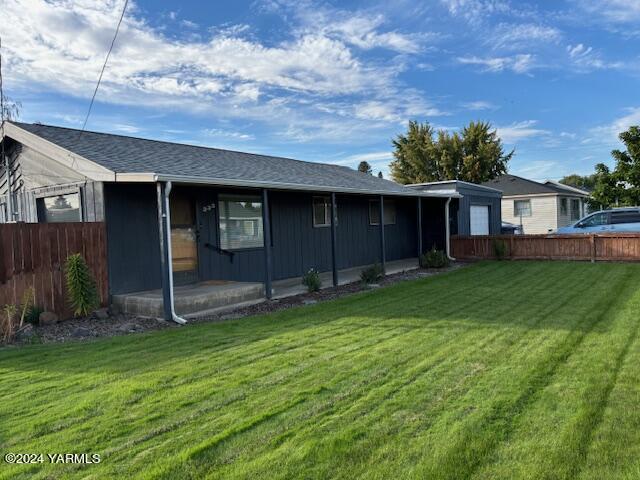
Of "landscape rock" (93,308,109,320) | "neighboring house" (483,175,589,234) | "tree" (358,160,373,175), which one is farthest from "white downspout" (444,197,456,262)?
"tree" (358,160,373,175)

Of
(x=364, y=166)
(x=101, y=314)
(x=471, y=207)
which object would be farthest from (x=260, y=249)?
(x=364, y=166)

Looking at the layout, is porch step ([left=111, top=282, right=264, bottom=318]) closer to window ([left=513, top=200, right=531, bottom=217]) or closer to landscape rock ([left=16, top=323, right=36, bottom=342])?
landscape rock ([left=16, top=323, right=36, bottom=342])

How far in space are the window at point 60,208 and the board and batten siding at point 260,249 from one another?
961 millimetres

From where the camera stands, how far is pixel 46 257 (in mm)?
7594

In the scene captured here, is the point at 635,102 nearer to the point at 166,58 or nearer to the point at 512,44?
the point at 512,44

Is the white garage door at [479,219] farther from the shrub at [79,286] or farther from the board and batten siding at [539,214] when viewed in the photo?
the shrub at [79,286]

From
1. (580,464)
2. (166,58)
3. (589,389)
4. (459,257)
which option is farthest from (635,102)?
(580,464)

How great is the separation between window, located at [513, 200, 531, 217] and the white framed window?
59.4 ft

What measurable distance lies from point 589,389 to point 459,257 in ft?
41.5

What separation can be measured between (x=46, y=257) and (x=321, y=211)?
7296 millimetres

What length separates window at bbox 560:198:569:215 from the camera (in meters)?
26.8

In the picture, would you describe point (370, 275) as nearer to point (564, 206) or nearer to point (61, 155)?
point (61, 155)

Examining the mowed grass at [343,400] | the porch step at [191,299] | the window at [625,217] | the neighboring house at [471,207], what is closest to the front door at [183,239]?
the porch step at [191,299]

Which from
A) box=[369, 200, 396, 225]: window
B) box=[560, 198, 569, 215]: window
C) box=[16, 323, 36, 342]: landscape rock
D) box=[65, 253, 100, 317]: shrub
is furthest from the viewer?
box=[560, 198, 569, 215]: window
